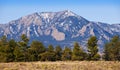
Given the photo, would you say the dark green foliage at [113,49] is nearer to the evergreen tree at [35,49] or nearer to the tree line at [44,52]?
the tree line at [44,52]

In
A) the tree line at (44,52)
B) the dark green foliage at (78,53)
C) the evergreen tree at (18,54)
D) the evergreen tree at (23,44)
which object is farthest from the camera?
the dark green foliage at (78,53)

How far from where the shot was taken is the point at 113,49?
11275 centimetres

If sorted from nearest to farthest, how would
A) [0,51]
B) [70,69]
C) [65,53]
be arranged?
[70,69], [0,51], [65,53]

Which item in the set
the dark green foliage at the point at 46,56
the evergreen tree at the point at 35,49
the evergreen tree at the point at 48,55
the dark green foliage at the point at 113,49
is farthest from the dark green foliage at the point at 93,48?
the evergreen tree at the point at 35,49

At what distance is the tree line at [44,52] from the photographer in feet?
309

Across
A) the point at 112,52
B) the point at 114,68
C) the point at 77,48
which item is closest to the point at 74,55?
the point at 77,48

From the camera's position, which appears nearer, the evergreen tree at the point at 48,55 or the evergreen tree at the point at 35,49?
the evergreen tree at the point at 48,55

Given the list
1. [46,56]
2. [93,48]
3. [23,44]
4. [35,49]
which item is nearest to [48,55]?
[46,56]

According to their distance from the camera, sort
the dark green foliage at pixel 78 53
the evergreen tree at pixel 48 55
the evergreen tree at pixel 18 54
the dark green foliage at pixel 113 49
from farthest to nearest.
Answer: the dark green foliage at pixel 113 49, the dark green foliage at pixel 78 53, the evergreen tree at pixel 48 55, the evergreen tree at pixel 18 54

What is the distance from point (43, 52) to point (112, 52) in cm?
2345

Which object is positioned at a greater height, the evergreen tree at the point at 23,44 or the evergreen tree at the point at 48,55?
the evergreen tree at the point at 23,44

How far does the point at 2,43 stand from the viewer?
98.0 metres

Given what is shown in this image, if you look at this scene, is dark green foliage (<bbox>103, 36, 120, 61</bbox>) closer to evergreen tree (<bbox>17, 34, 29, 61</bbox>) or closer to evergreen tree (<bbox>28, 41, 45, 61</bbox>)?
evergreen tree (<bbox>28, 41, 45, 61</bbox>)

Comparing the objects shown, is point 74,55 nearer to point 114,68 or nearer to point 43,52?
point 43,52
